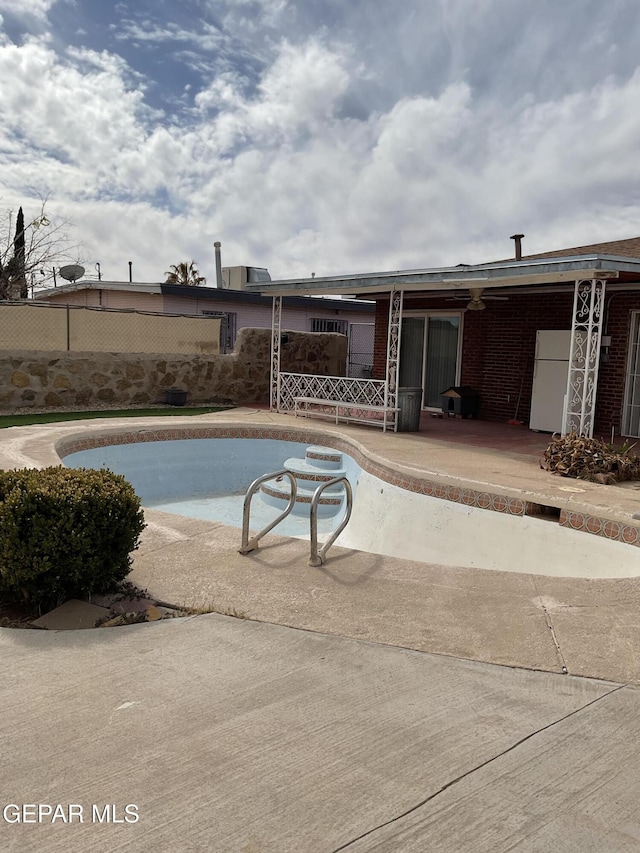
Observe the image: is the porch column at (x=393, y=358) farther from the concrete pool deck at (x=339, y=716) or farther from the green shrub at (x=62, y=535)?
the green shrub at (x=62, y=535)

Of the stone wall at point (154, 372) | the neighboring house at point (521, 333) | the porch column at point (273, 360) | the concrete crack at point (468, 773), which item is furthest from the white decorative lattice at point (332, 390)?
the concrete crack at point (468, 773)

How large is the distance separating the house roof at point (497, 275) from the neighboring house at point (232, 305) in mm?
5255

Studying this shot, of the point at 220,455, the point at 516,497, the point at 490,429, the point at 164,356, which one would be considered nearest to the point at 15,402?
the point at 164,356

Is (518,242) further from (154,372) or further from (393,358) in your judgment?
(154,372)

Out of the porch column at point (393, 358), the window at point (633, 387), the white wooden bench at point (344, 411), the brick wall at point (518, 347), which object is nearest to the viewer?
the window at point (633, 387)

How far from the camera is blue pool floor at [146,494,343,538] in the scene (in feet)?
32.2

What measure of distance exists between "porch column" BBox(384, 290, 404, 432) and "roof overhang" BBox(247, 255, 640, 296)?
1.25 feet

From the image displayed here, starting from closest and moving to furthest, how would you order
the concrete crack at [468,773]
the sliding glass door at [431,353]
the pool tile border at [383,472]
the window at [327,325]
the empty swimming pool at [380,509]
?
the concrete crack at [468,773]
the pool tile border at [383,472]
the empty swimming pool at [380,509]
the sliding glass door at [431,353]
the window at [327,325]

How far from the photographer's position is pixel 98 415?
1452 cm

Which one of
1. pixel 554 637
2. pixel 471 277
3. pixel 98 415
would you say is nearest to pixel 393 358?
pixel 471 277

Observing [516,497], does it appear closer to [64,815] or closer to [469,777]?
[469,777]

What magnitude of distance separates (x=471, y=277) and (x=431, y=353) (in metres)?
5.75

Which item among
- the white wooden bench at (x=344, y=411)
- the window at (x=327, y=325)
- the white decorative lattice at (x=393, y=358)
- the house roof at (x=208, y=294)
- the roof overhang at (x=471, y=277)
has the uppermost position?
the house roof at (x=208, y=294)

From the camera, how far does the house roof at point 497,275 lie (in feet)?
28.7
